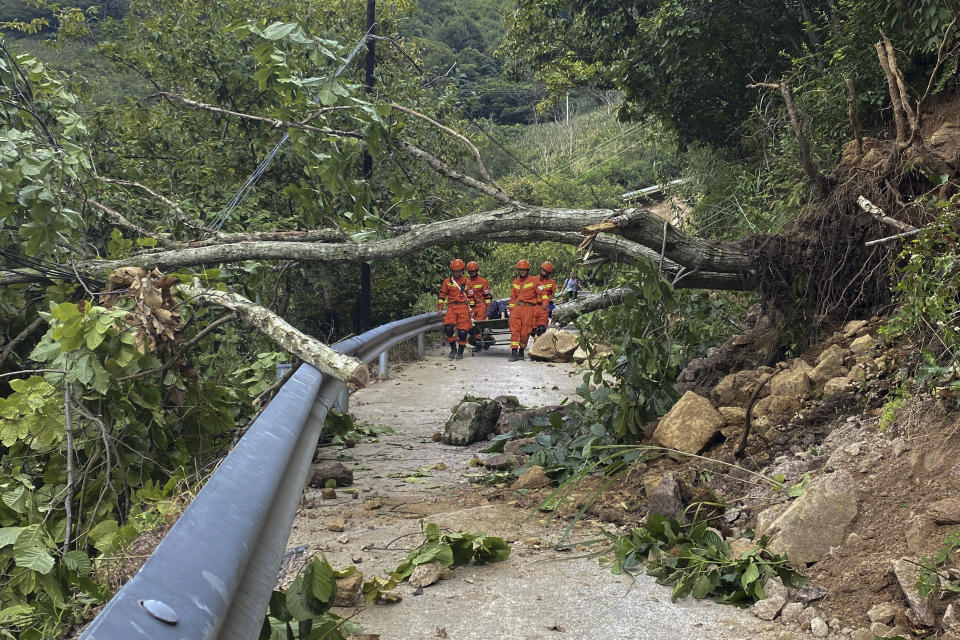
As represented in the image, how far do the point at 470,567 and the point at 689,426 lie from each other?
80.5 inches

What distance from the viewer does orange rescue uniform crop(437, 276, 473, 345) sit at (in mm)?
14660

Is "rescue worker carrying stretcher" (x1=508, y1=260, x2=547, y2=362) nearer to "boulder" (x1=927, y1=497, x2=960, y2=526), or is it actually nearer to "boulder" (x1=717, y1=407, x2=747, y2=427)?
"boulder" (x1=717, y1=407, x2=747, y2=427)

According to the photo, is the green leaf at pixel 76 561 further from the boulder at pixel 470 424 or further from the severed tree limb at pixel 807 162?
the severed tree limb at pixel 807 162

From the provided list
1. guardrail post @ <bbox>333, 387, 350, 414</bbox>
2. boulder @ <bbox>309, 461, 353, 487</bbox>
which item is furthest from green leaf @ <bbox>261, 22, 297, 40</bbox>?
guardrail post @ <bbox>333, 387, 350, 414</bbox>

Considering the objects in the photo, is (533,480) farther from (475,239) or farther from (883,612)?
(883,612)

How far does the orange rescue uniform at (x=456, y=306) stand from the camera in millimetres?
14660

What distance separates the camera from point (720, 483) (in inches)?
172

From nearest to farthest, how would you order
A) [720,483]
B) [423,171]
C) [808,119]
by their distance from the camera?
[720,483] < [808,119] < [423,171]

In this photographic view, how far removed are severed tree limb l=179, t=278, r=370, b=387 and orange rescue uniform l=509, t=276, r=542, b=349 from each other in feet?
31.4

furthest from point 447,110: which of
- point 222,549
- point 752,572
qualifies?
point 222,549

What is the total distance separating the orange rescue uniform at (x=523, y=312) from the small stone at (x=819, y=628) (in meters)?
11.8

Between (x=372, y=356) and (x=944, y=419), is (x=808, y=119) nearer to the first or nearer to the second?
(x=372, y=356)

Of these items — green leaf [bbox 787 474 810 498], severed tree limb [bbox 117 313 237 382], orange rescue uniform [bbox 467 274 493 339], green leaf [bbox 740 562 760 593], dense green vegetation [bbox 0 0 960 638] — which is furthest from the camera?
orange rescue uniform [bbox 467 274 493 339]

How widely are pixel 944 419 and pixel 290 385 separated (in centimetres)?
288
